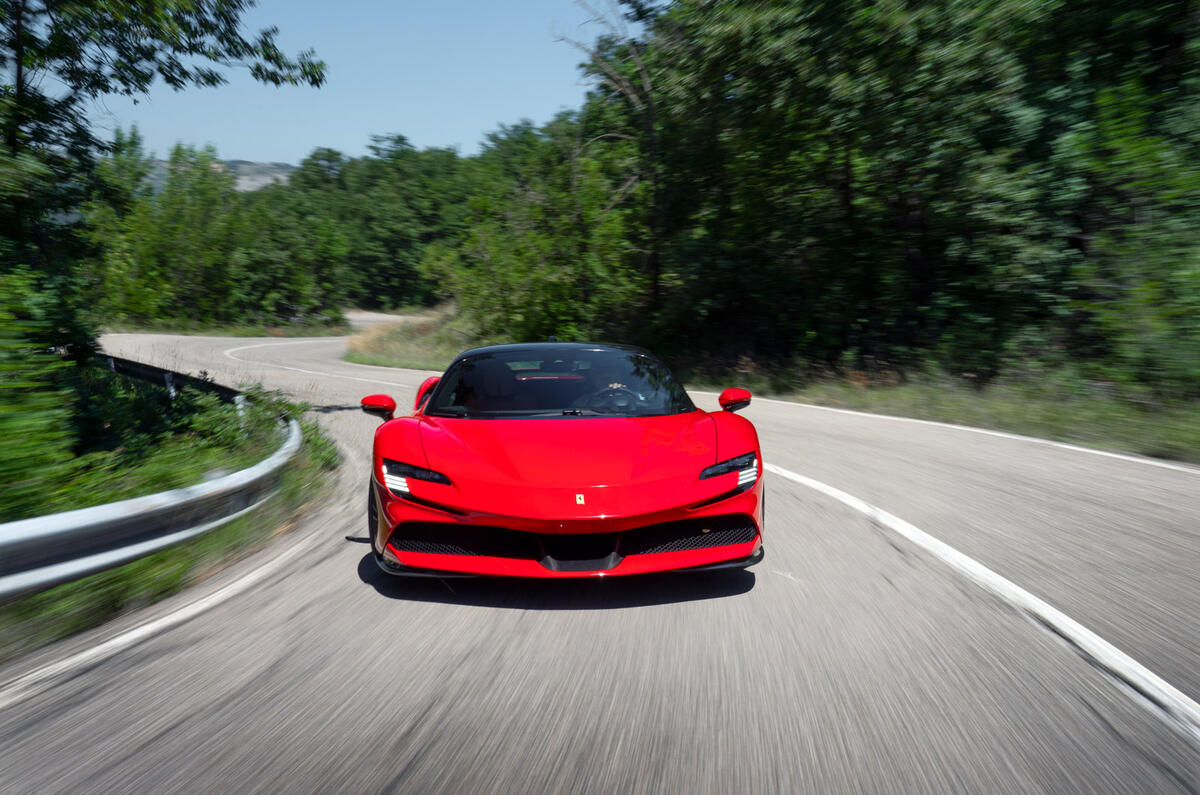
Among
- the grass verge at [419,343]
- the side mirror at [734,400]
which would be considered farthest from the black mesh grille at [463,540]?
the grass verge at [419,343]

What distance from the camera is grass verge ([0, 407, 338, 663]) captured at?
3602mm

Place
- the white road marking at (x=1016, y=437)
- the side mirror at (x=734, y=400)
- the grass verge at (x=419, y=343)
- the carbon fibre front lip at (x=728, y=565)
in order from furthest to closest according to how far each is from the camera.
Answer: the grass verge at (x=419, y=343), the white road marking at (x=1016, y=437), the side mirror at (x=734, y=400), the carbon fibre front lip at (x=728, y=565)

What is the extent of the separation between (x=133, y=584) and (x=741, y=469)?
302 cm

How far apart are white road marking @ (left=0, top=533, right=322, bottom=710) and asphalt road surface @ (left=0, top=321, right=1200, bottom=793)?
0.03m

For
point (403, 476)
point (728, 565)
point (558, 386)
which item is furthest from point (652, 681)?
point (558, 386)

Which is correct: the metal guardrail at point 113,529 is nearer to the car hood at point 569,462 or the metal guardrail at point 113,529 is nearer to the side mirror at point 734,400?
the car hood at point 569,462

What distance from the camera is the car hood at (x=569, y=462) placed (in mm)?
3781

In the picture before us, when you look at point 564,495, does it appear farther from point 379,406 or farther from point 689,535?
point 379,406

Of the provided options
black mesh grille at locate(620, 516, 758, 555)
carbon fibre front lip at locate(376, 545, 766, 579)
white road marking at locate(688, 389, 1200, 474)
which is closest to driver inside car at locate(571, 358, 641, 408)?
black mesh grille at locate(620, 516, 758, 555)

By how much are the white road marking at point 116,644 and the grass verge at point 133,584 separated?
0.77ft

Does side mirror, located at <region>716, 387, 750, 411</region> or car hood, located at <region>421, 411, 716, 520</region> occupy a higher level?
side mirror, located at <region>716, 387, 750, 411</region>

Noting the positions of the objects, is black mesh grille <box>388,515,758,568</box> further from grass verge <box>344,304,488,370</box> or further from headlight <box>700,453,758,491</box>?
grass verge <box>344,304,488,370</box>

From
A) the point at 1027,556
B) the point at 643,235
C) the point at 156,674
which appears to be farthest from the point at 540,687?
the point at 643,235

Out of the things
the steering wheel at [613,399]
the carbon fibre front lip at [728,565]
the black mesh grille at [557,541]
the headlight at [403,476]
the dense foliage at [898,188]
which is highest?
the dense foliage at [898,188]
